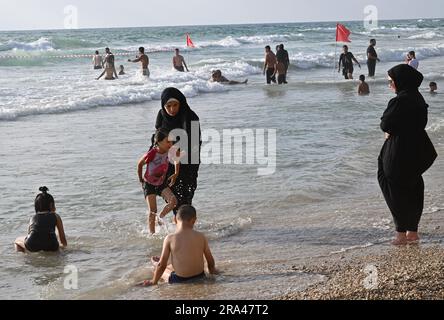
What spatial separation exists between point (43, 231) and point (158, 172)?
1.26m

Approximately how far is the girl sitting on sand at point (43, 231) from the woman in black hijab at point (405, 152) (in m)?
3.13

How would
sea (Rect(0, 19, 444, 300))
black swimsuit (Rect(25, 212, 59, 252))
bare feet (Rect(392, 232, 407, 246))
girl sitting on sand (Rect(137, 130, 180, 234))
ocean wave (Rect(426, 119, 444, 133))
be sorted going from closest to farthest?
sea (Rect(0, 19, 444, 300)), bare feet (Rect(392, 232, 407, 246)), black swimsuit (Rect(25, 212, 59, 252)), girl sitting on sand (Rect(137, 130, 180, 234)), ocean wave (Rect(426, 119, 444, 133))

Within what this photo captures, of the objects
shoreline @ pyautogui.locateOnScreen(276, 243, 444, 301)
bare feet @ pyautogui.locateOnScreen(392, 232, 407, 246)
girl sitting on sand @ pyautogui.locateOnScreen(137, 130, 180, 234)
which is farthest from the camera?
girl sitting on sand @ pyautogui.locateOnScreen(137, 130, 180, 234)

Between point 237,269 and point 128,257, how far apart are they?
120cm

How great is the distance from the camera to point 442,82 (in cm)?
2330

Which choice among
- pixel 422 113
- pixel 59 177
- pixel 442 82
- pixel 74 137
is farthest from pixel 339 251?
pixel 442 82

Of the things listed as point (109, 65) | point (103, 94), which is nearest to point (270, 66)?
point (109, 65)

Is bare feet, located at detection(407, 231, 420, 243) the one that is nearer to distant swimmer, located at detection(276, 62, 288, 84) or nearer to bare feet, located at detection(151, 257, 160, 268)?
bare feet, located at detection(151, 257, 160, 268)

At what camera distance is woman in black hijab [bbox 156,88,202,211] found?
6.46 meters

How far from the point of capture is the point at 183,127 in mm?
6605

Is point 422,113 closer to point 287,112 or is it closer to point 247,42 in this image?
point 287,112

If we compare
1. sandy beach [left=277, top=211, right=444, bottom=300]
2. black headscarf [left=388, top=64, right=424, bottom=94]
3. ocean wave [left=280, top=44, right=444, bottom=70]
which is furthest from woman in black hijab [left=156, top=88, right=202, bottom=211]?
ocean wave [left=280, top=44, right=444, bottom=70]

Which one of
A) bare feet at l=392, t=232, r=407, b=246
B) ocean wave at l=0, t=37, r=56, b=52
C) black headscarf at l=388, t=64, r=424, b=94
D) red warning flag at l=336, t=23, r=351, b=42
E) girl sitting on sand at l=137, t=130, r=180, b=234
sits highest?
red warning flag at l=336, t=23, r=351, b=42

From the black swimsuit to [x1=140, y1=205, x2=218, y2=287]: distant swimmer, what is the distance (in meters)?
1.51
